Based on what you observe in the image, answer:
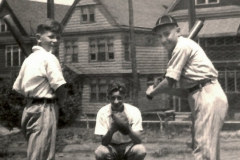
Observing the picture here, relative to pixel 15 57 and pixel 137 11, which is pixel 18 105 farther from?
pixel 15 57

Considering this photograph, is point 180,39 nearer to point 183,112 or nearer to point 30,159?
point 30,159

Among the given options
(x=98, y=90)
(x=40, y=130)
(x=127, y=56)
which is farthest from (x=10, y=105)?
(x=98, y=90)

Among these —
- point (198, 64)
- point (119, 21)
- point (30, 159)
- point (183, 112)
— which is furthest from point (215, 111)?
point (119, 21)

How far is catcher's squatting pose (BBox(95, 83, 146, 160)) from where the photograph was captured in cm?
514

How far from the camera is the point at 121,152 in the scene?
5.32m

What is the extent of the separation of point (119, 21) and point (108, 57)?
6.44 ft

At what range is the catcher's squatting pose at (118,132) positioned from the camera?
16.9 ft

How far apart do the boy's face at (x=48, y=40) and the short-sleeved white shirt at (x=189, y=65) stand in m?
1.08

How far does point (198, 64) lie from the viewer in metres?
4.14

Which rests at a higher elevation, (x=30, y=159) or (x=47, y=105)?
(x=47, y=105)

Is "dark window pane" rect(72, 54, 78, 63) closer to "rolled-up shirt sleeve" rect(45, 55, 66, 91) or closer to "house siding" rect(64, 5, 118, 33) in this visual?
"house siding" rect(64, 5, 118, 33)

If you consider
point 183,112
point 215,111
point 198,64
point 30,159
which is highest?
point 198,64

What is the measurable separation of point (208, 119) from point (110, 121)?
1.54 m

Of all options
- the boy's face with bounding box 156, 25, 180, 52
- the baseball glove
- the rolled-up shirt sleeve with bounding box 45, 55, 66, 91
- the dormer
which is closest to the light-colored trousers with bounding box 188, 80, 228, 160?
the boy's face with bounding box 156, 25, 180, 52
